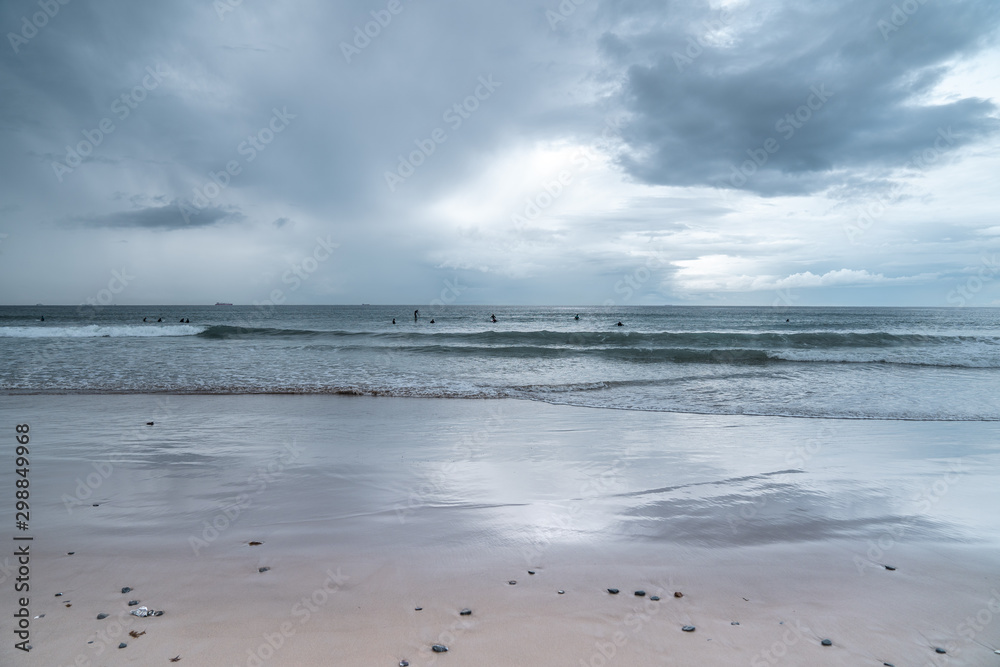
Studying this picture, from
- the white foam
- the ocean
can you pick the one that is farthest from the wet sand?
the white foam

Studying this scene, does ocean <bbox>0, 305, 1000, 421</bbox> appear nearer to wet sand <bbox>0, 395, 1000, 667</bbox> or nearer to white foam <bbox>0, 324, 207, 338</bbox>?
wet sand <bbox>0, 395, 1000, 667</bbox>

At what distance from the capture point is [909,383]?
53.2ft

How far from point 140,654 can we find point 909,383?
20.0 metres

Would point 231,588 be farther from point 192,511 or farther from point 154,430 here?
point 154,430

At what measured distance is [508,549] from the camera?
456cm

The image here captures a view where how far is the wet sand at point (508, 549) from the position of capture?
3219 millimetres

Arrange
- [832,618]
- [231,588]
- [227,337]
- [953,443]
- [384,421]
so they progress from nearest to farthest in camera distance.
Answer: [832,618]
[231,588]
[953,443]
[384,421]
[227,337]

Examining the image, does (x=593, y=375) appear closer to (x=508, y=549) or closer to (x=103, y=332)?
(x=508, y=549)

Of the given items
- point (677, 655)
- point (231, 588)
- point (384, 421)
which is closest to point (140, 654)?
point (231, 588)

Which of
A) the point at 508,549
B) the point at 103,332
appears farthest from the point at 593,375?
the point at 103,332

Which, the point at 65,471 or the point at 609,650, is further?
the point at 65,471

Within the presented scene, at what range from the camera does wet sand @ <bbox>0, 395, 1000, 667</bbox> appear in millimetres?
3219

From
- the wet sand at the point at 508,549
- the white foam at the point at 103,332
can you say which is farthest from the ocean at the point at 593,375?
the white foam at the point at 103,332

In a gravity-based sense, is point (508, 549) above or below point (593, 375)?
below
